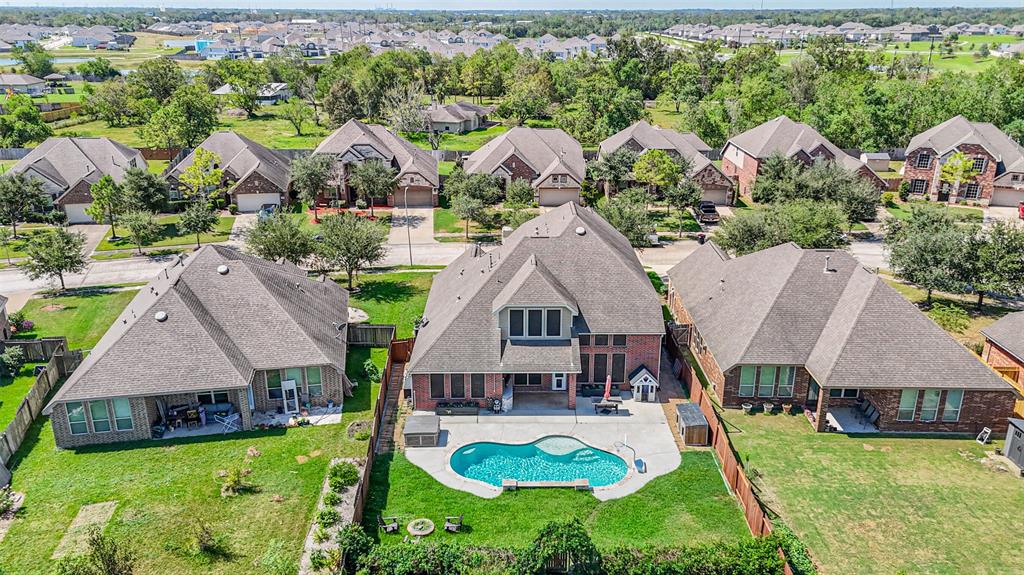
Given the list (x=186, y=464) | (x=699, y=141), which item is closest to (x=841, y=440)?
(x=186, y=464)

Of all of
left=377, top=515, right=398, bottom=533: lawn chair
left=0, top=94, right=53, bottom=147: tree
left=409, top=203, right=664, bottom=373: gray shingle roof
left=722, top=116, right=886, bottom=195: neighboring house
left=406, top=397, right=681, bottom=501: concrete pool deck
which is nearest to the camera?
left=377, top=515, right=398, bottom=533: lawn chair

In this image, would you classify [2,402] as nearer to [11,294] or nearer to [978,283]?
[11,294]

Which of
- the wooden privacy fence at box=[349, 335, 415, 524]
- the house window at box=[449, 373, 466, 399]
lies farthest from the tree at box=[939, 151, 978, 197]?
the house window at box=[449, 373, 466, 399]

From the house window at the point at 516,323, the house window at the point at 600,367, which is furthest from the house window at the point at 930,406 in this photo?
the house window at the point at 516,323

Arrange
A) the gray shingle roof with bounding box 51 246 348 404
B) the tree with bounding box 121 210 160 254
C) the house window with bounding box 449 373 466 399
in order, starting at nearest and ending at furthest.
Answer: the gray shingle roof with bounding box 51 246 348 404 < the house window with bounding box 449 373 466 399 < the tree with bounding box 121 210 160 254

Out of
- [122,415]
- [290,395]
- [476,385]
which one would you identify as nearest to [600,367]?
[476,385]

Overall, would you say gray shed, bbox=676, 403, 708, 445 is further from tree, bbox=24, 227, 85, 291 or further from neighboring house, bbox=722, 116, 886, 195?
neighboring house, bbox=722, 116, 886, 195
